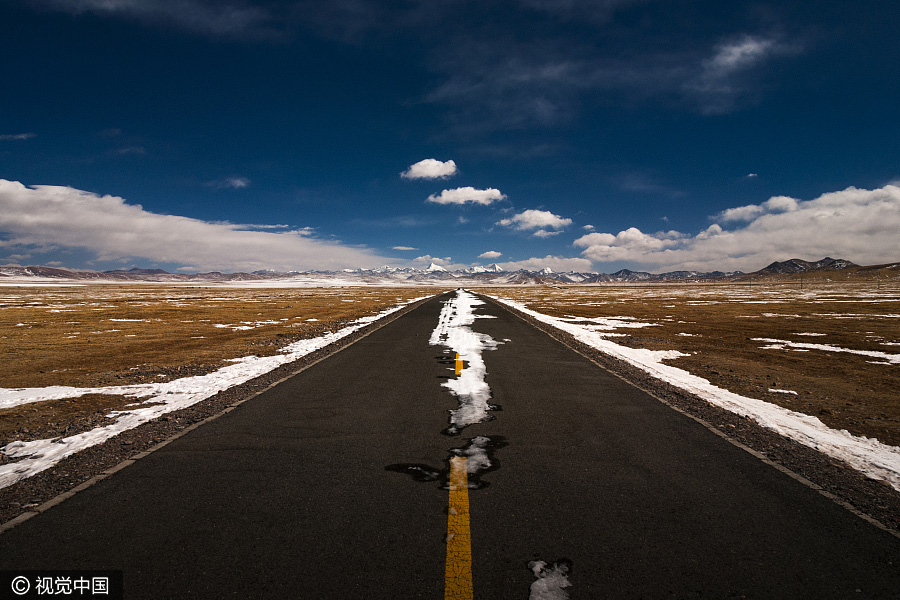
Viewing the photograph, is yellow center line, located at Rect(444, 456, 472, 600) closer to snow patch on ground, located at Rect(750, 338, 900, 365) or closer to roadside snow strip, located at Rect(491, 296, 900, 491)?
roadside snow strip, located at Rect(491, 296, 900, 491)

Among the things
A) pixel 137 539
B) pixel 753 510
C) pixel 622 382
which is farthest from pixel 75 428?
pixel 622 382

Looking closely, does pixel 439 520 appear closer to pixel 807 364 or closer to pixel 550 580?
pixel 550 580

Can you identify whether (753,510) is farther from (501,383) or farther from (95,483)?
(95,483)

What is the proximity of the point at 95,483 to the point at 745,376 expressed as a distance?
13156 mm

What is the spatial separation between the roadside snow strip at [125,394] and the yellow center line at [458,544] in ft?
16.7

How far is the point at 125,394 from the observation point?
343 inches

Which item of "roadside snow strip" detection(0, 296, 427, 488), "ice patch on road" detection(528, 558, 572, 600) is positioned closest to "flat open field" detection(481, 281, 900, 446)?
"ice patch on road" detection(528, 558, 572, 600)

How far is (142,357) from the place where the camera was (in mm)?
13531

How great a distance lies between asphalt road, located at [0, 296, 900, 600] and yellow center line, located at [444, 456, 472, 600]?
0.23 feet

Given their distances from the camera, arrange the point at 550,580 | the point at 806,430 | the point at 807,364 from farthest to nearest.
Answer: the point at 807,364 → the point at 806,430 → the point at 550,580

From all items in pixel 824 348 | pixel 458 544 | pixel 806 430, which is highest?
pixel 458 544

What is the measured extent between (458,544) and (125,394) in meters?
8.98

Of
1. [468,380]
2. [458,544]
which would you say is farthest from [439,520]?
[468,380]

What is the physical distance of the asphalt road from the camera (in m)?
2.93
